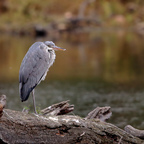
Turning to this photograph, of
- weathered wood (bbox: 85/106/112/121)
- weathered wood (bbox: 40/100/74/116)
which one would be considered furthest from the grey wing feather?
weathered wood (bbox: 85/106/112/121)

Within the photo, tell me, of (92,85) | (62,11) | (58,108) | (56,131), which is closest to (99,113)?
(58,108)

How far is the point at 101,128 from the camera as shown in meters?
5.87

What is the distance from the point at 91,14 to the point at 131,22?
6.97 metres

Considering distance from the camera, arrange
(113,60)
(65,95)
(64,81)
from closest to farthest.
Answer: (65,95) → (64,81) → (113,60)

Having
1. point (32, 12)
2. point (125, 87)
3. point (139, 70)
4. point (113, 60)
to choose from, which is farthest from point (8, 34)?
point (125, 87)

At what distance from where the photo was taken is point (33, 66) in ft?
21.5

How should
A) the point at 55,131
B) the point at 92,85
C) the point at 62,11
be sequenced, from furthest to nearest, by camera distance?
1. the point at 62,11
2. the point at 92,85
3. the point at 55,131

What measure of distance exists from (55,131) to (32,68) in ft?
4.60

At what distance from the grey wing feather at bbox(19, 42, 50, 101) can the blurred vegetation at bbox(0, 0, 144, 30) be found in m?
44.0

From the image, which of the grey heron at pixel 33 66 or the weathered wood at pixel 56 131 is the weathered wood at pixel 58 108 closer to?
the grey heron at pixel 33 66

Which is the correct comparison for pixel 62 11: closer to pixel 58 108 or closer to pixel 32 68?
pixel 58 108

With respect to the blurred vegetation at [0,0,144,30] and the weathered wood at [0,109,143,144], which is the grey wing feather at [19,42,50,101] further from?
the blurred vegetation at [0,0,144,30]

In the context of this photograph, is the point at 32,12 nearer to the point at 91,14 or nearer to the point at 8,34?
the point at 8,34

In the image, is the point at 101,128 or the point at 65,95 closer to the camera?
the point at 101,128
